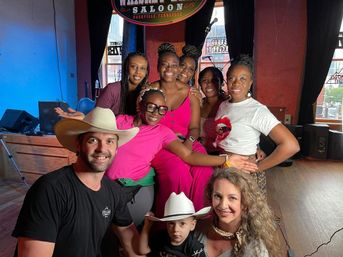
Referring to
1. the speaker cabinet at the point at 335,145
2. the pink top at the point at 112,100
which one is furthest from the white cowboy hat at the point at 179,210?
the speaker cabinet at the point at 335,145

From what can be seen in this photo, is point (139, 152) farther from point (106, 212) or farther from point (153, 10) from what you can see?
point (153, 10)

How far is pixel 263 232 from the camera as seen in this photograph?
50.9 inches

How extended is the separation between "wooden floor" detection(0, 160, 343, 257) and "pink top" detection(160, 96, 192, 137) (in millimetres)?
1360

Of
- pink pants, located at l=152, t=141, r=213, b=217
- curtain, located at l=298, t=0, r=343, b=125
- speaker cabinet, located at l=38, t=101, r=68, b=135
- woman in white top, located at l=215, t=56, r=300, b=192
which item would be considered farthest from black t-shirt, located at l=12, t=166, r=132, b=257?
curtain, located at l=298, t=0, r=343, b=125

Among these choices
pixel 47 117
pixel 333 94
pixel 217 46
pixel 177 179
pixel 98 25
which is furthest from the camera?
pixel 98 25

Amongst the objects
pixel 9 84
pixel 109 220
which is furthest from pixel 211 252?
pixel 9 84

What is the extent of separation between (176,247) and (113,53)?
5496mm

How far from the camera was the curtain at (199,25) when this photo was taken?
5.01 metres

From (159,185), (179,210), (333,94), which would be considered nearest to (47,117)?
(159,185)

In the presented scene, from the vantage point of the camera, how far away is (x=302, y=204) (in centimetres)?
317

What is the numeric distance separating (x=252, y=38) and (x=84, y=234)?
14.9 feet

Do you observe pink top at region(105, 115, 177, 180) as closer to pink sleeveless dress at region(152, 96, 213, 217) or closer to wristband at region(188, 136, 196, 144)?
pink sleeveless dress at region(152, 96, 213, 217)

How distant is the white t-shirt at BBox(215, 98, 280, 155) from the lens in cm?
159

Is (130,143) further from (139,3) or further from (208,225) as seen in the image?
(139,3)
